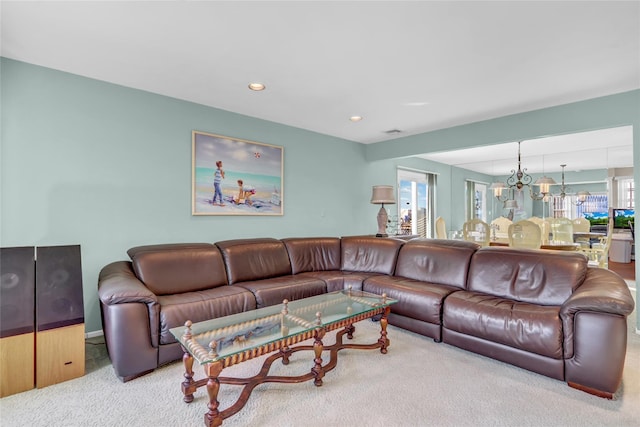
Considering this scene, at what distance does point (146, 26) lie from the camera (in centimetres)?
203

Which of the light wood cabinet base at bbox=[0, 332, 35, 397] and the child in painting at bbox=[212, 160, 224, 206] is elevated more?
the child in painting at bbox=[212, 160, 224, 206]

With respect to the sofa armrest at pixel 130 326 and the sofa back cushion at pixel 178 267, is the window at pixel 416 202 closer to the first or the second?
the sofa back cushion at pixel 178 267

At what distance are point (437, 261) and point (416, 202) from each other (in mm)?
3486

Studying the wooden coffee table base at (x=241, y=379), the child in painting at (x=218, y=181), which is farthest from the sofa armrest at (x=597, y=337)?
the child in painting at (x=218, y=181)

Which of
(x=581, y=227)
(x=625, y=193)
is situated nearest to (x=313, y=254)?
(x=581, y=227)

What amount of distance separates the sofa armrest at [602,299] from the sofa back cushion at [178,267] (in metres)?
2.90

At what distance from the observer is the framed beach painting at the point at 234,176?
11.5 ft

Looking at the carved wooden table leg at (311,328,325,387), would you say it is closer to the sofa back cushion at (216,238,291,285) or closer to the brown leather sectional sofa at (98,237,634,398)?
the brown leather sectional sofa at (98,237,634,398)

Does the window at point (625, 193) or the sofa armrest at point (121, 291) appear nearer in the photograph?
the sofa armrest at point (121, 291)

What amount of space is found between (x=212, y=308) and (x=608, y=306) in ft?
8.95

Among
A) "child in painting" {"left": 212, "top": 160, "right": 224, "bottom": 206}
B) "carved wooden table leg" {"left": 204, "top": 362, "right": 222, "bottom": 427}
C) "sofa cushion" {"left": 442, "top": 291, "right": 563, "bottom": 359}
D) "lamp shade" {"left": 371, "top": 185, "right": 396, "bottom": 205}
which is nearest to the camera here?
"carved wooden table leg" {"left": 204, "top": 362, "right": 222, "bottom": 427}

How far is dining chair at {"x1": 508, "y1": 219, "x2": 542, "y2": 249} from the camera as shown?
4.10 m

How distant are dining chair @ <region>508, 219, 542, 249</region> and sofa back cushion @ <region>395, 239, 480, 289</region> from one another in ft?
4.40

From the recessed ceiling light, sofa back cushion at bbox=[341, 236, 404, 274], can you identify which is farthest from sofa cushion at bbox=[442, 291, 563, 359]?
the recessed ceiling light
